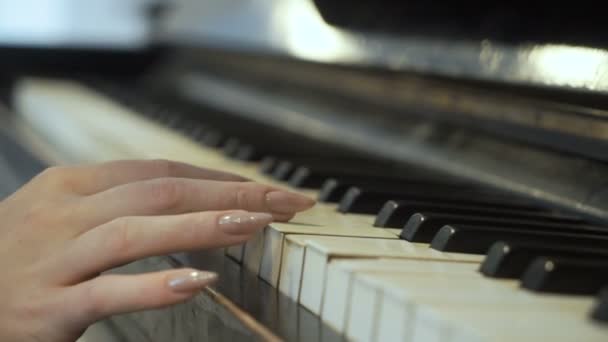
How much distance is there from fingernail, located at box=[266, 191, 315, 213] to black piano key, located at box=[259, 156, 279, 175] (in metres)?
0.37

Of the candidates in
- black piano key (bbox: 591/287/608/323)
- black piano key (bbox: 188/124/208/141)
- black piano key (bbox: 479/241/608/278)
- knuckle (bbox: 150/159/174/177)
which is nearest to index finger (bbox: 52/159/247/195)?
knuckle (bbox: 150/159/174/177)

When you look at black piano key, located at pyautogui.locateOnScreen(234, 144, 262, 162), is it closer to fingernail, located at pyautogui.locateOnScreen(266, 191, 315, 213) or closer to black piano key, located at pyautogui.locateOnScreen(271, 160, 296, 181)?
black piano key, located at pyautogui.locateOnScreen(271, 160, 296, 181)

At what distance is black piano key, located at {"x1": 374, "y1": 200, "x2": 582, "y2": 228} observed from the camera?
94 centimetres

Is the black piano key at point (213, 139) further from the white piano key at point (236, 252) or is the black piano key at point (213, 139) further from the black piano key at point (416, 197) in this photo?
the white piano key at point (236, 252)

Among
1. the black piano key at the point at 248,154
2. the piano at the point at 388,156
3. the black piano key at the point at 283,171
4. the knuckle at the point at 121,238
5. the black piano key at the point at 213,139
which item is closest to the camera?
the piano at the point at 388,156

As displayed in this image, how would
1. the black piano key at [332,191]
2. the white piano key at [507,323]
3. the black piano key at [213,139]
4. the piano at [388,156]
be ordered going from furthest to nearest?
the black piano key at [213,139] < the black piano key at [332,191] < the piano at [388,156] < the white piano key at [507,323]

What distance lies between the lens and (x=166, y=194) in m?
0.87

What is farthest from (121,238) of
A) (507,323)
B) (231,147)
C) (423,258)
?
(231,147)

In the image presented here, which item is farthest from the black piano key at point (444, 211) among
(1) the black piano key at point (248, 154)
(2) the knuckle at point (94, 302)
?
(1) the black piano key at point (248, 154)

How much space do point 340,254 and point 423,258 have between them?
0.27 ft

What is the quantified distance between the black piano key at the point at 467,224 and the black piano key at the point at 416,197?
0.32ft

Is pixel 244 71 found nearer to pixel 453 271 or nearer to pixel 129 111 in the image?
pixel 129 111

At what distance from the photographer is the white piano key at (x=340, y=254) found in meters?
0.74

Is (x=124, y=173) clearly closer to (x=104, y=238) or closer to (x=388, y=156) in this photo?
(x=104, y=238)
